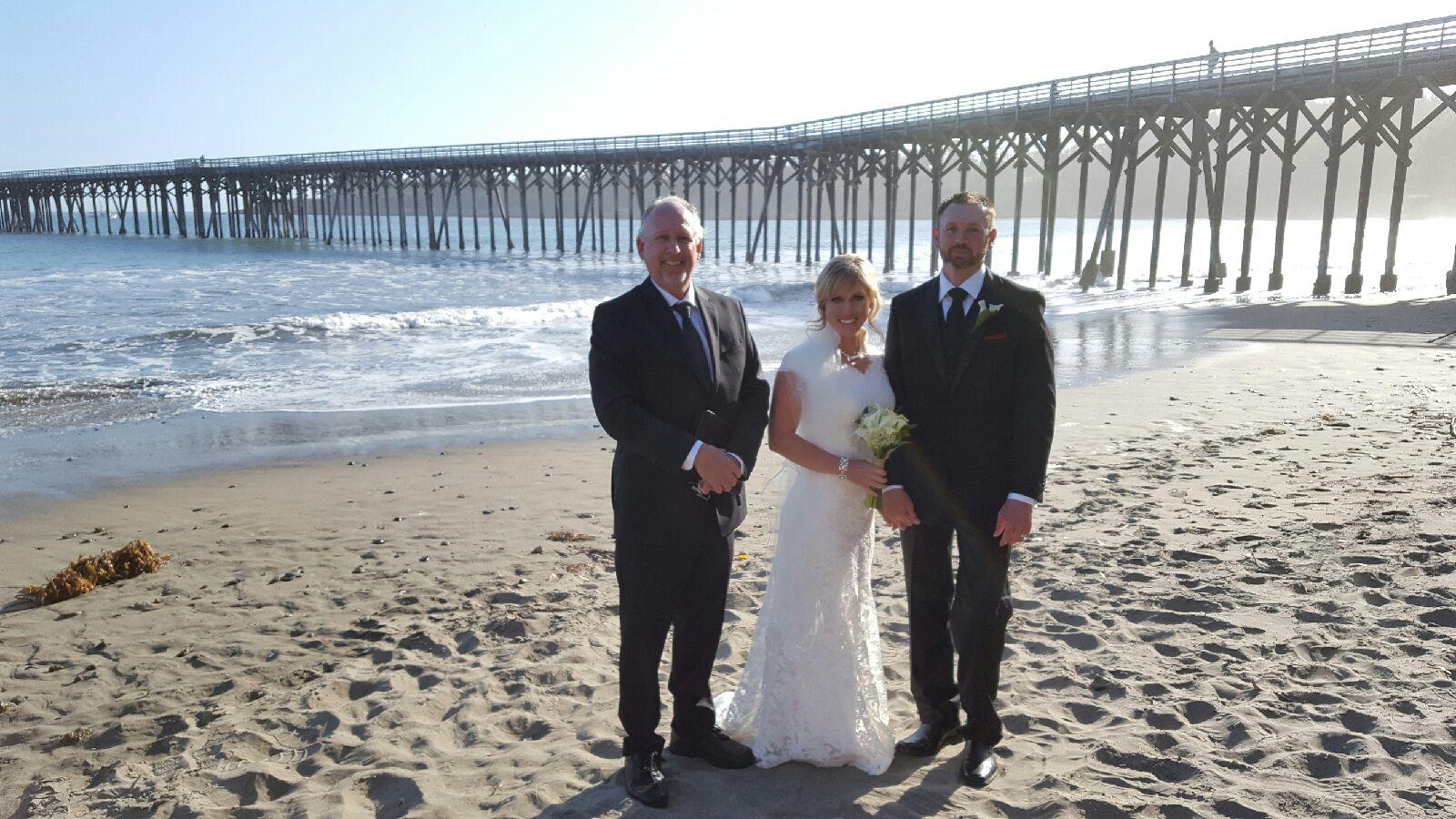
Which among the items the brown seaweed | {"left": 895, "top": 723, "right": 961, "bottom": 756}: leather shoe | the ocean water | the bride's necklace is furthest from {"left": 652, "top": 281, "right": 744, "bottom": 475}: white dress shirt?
the ocean water

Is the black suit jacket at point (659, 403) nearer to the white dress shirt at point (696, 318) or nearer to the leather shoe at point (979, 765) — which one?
the white dress shirt at point (696, 318)

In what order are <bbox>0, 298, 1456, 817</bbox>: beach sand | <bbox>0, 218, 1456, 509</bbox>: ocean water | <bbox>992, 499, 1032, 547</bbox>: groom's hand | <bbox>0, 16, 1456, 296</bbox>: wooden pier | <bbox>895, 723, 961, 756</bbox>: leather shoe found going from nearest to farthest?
1. <bbox>992, 499, 1032, 547</bbox>: groom's hand
2. <bbox>0, 298, 1456, 817</bbox>: beach sand
3. <bbox>895, 723, 961, 756</bbox>: leather shoe
4. <bbox>0, 218, 1456, 509</bbox>: ocean water
5. <bbox>0, 16, 1456, 296</bbox>: wooden pier

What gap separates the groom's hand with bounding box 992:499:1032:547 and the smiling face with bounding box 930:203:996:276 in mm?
654

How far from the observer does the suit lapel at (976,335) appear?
9.07 feet

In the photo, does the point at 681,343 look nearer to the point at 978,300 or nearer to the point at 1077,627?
the point at 978,300

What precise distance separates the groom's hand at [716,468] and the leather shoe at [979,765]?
1.09 metres

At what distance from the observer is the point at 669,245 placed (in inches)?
107

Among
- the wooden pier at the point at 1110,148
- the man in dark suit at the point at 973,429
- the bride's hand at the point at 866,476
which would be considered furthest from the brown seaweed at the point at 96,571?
the wooden pier at the point at 1110,148

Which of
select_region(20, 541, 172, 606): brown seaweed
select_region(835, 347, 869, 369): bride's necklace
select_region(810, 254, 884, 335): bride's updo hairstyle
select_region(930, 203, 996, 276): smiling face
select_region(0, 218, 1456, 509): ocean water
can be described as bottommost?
select_region(0, 218, 1456, 509): ocean water

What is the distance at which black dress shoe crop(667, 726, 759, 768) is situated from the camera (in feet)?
9.72

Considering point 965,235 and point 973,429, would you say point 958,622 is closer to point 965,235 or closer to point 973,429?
point 973,429

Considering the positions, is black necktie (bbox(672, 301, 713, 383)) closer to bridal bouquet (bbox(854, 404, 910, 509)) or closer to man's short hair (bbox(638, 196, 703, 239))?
man's short hair (bbox(638, 196, 703, 239))

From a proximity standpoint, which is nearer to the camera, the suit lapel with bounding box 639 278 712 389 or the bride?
the suit lapel with bounding box 639 278 712 389

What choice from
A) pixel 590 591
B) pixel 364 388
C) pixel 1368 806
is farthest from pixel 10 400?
pixel 1368 806
